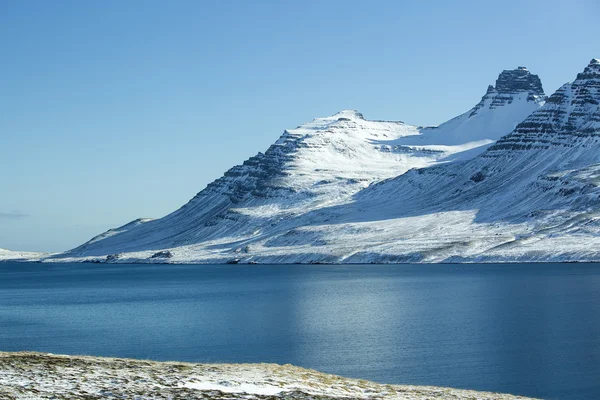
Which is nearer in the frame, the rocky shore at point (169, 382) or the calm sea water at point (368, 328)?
the rocky shore at point (169, 382)

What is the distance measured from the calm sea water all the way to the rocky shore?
2066cm

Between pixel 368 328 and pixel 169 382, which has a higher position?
pixel 169 382

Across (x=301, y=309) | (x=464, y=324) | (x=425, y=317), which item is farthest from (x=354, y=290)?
(x=464, y=324)

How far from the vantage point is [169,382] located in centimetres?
3528

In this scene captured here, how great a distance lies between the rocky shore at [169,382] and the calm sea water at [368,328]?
67.8 feet

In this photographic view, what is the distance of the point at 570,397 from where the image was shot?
53.2 metres

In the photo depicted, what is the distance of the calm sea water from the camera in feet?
211

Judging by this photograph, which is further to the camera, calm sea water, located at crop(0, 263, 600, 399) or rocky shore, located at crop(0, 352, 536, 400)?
calm sea water, located at crop(0, 263, 600, 399)

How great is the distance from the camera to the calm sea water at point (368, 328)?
64.2 meters

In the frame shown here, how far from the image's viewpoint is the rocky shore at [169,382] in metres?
33.1

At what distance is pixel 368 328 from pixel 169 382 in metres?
58.3

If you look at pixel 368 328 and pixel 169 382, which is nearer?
pixel 169 382

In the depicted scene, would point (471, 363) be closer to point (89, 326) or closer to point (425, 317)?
point (425, 317)

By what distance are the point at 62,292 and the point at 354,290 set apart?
213 feet
